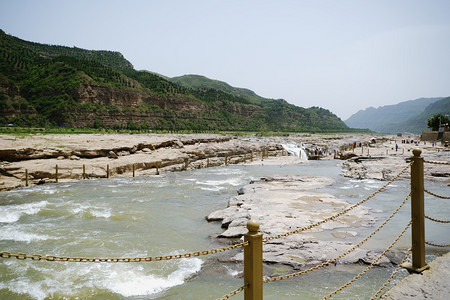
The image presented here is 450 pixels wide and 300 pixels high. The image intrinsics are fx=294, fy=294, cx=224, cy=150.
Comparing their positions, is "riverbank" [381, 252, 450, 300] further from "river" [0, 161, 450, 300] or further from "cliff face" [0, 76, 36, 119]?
"cliff face" [0, 76, 36, 119]

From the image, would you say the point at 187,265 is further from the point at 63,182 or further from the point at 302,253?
the point at 63,182

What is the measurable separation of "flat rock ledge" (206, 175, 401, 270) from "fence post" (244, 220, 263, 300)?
4796 mm

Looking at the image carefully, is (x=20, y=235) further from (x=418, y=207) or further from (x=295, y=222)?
(x=418, y=207)

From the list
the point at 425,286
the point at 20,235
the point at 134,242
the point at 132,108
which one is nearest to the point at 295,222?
the point at 134,242

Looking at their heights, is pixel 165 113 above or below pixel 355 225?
above

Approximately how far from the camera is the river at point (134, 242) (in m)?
6.37

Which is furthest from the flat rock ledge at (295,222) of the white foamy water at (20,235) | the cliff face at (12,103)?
the cliff face at (12,103)

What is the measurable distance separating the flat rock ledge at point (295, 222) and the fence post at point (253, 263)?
15.7 ft

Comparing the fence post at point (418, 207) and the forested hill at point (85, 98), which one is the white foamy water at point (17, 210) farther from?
the forested hill at point (85, 98)

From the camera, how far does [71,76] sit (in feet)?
215

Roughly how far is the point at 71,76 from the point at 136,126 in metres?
17.9

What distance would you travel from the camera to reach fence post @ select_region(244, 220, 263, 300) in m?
2.55

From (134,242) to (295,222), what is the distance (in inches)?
210

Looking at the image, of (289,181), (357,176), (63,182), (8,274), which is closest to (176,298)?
(8,274)
